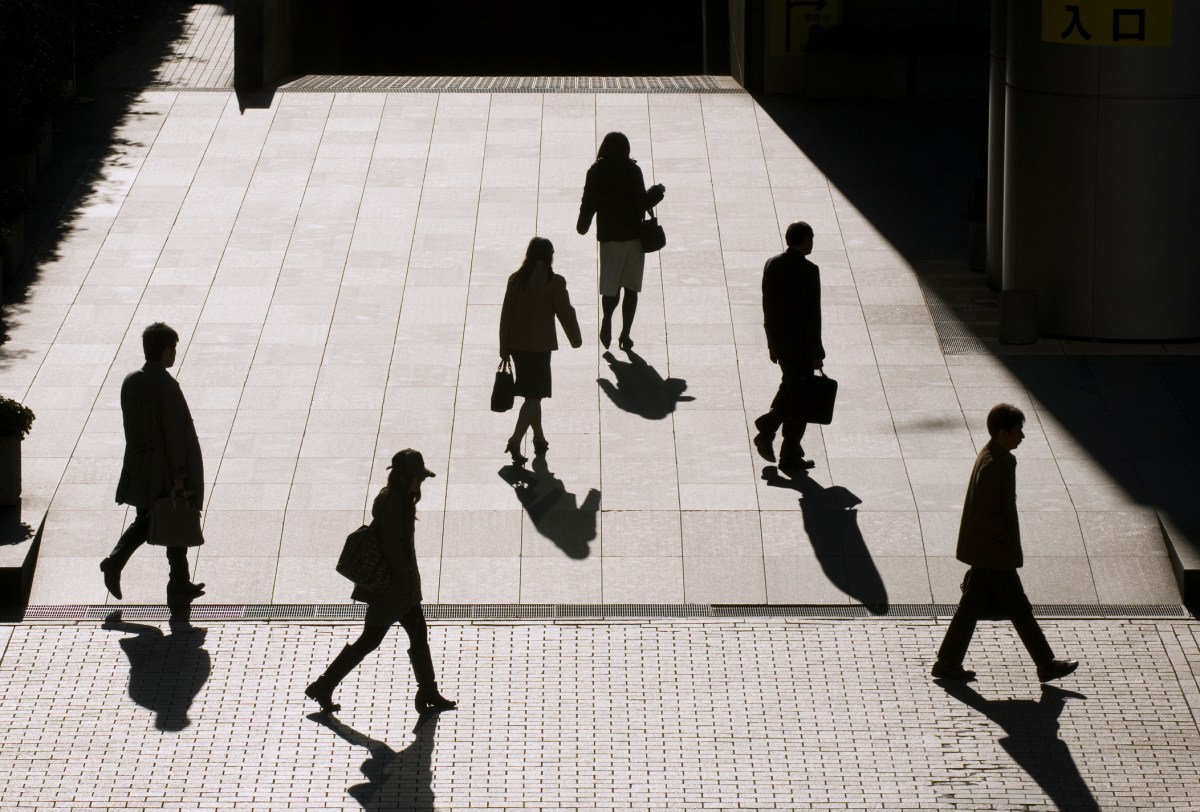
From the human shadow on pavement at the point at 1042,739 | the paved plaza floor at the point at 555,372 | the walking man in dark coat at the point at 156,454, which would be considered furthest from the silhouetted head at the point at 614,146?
the human shadow on pavement at the point at 1042,739

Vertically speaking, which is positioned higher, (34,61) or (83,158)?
(34,61)

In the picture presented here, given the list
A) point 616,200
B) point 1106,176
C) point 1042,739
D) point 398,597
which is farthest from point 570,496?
point 1106,176

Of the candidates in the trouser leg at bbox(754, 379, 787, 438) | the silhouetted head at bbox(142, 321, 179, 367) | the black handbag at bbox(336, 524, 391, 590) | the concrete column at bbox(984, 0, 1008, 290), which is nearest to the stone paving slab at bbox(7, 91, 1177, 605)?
the trouser leg at bbox(754, 379, 787, 438)

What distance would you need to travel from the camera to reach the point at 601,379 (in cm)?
1380

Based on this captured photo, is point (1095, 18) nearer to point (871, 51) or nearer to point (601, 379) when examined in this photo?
point (601, 379)

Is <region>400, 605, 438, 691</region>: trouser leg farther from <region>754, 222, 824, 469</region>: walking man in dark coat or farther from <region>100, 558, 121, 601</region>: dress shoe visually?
<region>754, 222, 824, 469</region>: walking man in dark coat

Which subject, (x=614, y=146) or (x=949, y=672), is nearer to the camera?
(x=949, y=672)

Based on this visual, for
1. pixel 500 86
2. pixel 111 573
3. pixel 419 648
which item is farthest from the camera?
pixel 500 86

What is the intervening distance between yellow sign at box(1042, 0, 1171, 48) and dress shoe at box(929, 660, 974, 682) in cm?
652

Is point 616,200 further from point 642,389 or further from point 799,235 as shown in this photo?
point 799,235

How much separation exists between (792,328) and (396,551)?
13.3 feet

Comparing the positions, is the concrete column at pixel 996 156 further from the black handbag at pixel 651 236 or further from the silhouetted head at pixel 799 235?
the silhouetted head at pixel 799 235

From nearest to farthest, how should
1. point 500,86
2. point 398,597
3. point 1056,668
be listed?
1. point 398,597
2. point 1056,668
3. point 500,86

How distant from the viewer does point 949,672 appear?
9.55 meters
